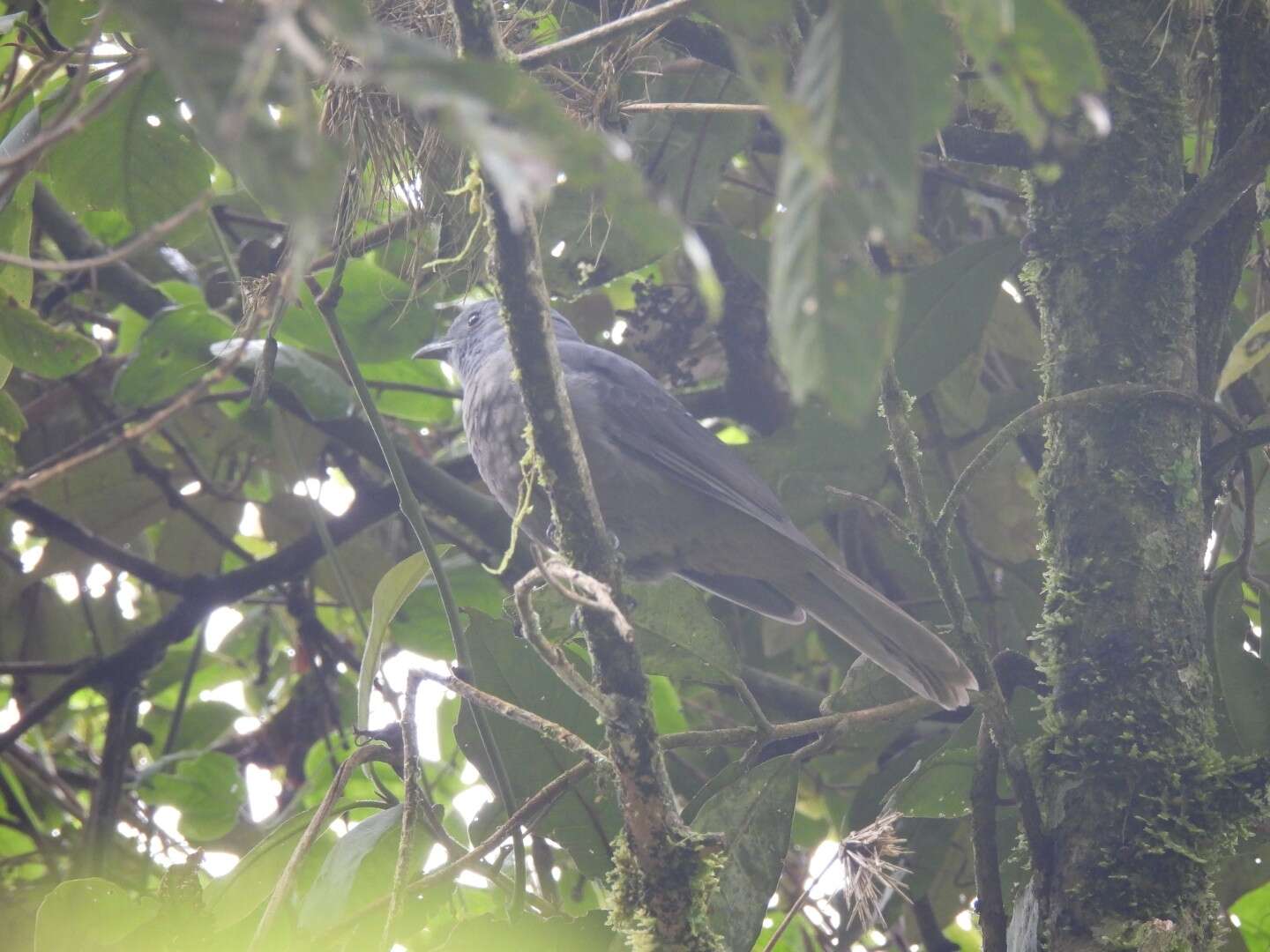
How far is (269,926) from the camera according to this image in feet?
6.66

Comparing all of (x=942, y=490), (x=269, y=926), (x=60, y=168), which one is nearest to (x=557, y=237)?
(x=60, y=168)

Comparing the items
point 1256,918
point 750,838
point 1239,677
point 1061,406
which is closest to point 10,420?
point 750,838

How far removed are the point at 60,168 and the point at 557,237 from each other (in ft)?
4.35

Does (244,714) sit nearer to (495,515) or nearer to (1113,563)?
(495,515)

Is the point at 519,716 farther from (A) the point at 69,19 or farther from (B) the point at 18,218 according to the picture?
(A) the point at 69,19

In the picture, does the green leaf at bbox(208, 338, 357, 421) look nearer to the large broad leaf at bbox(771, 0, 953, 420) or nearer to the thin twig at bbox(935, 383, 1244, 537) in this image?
the thin twig at bbox(935, 383, 1244, 537)

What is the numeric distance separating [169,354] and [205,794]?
5.40ft

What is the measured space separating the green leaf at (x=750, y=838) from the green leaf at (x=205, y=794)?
2.20 m

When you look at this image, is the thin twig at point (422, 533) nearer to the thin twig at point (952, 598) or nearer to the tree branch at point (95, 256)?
the thin twig at point (952, 598)

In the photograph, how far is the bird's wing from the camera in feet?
12.7

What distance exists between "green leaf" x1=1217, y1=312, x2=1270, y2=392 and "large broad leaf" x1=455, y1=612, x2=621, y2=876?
1580 millimetres

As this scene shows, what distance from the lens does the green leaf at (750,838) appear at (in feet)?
7.88

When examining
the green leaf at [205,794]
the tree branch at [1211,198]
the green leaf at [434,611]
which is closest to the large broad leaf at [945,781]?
the tree branch at [1211,198]

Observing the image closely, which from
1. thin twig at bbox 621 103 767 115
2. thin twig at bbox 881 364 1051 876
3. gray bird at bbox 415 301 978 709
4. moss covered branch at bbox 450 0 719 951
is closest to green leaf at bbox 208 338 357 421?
gray bird at bbox 415 301 978 709
